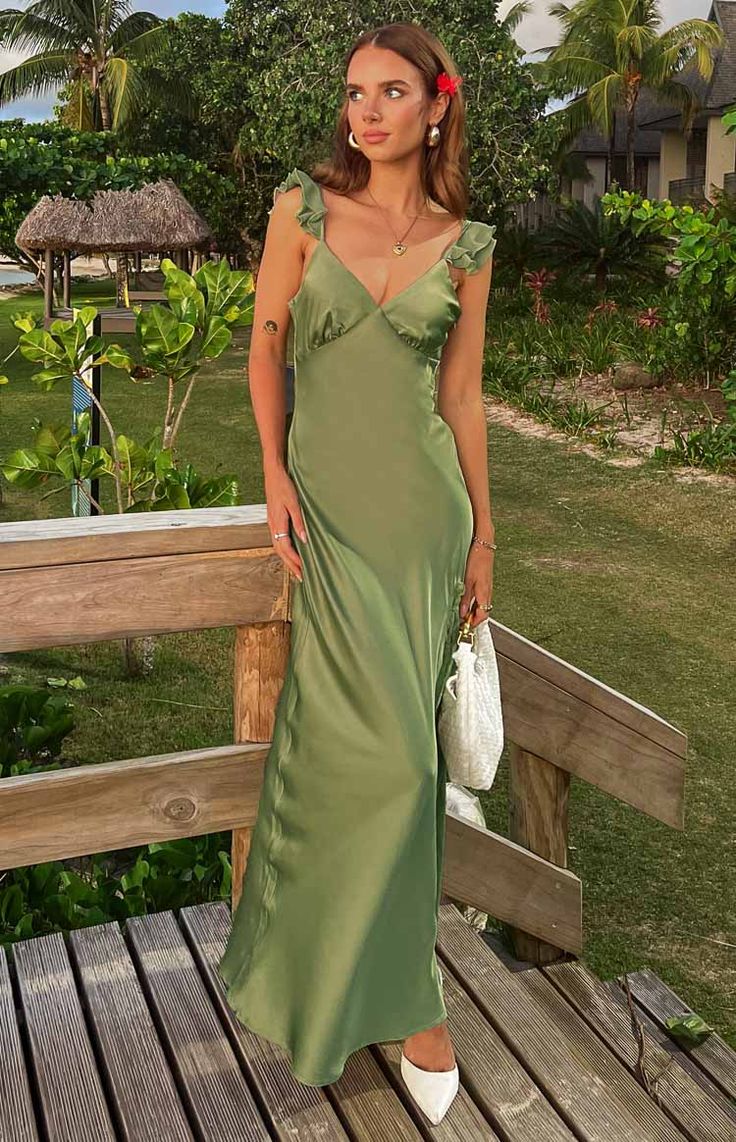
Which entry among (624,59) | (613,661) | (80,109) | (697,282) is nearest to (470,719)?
(613,661)

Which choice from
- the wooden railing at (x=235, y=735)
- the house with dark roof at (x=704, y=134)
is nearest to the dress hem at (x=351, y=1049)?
the wooden railing at (x=235, y=735)

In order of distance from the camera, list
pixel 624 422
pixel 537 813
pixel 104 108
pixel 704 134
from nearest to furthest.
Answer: pixel 537 813
pixel 624 422
pixel 704 134
pixel 104 108

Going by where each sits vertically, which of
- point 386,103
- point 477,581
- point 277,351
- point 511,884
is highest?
point 386,103

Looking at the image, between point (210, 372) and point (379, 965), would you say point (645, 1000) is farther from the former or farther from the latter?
point (210, 372)

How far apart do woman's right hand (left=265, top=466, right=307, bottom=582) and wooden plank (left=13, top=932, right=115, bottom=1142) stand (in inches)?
36.6

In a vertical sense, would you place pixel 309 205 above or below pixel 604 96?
below

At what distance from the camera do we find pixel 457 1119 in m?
2.16

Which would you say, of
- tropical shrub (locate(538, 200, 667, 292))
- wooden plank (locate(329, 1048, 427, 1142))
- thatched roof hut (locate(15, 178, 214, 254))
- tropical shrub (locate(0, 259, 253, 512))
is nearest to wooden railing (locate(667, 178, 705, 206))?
tropical shrub (locate(538, 200, 667, 292))

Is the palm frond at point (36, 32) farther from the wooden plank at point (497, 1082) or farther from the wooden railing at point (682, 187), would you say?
the wooden plank at point (497, 1082)

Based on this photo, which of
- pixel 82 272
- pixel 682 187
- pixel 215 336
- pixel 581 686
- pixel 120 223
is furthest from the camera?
pixel 82 272

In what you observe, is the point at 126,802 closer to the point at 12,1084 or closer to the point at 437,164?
the point at 12,1084

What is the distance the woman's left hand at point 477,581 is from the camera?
2324 millimetres

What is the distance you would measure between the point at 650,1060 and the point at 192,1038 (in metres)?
0.88

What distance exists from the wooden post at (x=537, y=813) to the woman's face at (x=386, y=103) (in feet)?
4.21
